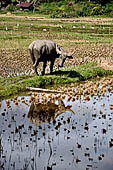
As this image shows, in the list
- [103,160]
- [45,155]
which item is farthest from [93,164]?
[45,155]

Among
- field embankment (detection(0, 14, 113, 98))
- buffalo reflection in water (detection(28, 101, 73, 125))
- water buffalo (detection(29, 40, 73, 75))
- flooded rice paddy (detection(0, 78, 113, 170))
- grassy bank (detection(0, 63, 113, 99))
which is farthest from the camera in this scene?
water buffalo (detection(29, 40, 73, 75))

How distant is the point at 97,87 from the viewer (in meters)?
13.1

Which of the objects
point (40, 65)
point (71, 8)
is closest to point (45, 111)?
point (40, 65)

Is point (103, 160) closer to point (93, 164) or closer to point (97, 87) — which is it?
point (93, 164)

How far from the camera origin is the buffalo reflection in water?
31.2ft

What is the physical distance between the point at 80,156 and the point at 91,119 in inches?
100

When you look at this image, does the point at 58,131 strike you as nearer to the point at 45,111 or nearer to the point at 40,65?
the point at 45,111

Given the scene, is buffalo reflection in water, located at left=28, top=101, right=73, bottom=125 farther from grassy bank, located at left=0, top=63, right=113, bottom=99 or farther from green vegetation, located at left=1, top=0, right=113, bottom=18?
green vegetation, located at left=1, top=0, right=113, bottom=18

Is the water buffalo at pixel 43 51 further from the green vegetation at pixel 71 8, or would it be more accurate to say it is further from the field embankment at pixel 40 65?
the green vegetation at pixel 71 8

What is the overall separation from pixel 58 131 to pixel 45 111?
65.2 inches

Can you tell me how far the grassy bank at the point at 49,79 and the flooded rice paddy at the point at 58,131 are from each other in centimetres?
64

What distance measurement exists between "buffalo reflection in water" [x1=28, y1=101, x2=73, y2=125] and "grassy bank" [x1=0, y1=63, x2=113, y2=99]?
1405 millimetres

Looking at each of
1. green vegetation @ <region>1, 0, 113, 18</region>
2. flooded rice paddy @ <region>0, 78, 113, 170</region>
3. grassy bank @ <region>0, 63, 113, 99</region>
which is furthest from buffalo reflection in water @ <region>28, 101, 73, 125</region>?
green vegetation @ <region>1, 0, 113, 18</region>

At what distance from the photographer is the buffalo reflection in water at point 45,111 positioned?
9.52m
